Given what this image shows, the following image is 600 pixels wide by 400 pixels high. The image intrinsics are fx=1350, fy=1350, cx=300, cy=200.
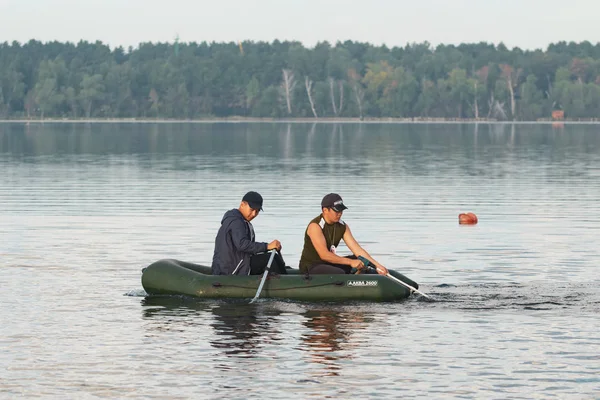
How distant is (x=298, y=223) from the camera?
116ft

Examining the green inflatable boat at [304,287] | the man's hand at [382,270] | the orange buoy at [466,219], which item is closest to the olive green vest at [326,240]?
the green inflatable boat at [304,287]

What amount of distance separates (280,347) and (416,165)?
54064 mm

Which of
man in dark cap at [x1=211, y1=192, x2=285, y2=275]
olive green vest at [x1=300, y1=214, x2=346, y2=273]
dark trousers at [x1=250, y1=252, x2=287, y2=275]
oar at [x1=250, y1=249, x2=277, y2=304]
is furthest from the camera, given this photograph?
dark trousers at [x1=250, y1=252, x2=287, y2=275]

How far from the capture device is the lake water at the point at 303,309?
15.2m

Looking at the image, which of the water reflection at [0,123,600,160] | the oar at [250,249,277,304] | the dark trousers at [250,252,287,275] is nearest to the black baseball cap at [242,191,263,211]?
the oar at [250,249,277,304]

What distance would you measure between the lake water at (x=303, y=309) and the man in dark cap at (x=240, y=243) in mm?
813

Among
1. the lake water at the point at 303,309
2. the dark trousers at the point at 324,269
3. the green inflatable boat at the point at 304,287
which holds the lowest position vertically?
the lake water at the point at 303,309

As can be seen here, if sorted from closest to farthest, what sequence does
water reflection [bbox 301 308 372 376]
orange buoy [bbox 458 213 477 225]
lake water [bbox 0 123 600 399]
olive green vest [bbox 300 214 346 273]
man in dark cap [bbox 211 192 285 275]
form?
lake water [bbox 0 123 600 399] < water reflection [bbox 301 308 372 376] < man in dark cap [bbox 211 192 285 275] < olive green vest [bbox 300 214 346 273] < orange buoy [bbox 458 213 477 225]

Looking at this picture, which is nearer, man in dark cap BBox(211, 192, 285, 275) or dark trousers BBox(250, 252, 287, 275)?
man in dark cap BBox(211, 192, 285, 275)

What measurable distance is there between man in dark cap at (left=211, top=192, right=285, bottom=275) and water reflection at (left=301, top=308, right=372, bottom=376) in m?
1.43

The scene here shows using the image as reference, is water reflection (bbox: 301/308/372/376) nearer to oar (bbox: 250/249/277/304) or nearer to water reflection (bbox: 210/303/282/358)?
water reflection (bbox: 210/303/282/358)

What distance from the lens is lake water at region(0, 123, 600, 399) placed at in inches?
600

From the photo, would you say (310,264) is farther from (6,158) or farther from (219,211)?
(6,158)

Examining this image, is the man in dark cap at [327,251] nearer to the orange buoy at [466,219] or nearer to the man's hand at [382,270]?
the man's hand at [382,270]
